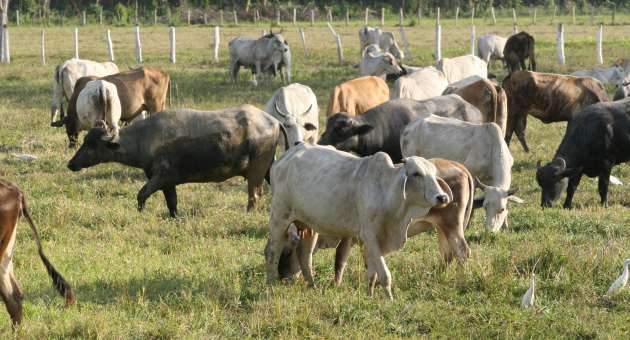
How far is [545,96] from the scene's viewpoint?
54.1 ft

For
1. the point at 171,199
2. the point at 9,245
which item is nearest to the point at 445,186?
the point at 9,245

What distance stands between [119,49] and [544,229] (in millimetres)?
29864

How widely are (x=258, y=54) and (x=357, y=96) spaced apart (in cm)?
1184

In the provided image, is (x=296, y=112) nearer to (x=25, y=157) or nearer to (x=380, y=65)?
(x=25, y=157)

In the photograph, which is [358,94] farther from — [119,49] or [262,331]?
[119,49]

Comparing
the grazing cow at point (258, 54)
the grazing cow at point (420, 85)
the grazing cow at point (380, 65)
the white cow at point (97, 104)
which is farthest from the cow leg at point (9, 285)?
the grazing cow at point (258, 54)

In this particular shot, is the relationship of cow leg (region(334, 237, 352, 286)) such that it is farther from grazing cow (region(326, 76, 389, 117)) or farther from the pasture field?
grazing cow (region(326, 76, 389, 117))

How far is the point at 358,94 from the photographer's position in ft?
53.2

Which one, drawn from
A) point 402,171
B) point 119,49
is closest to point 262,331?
point 402,171

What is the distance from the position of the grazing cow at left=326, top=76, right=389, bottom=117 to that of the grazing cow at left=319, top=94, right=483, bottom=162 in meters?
2.09

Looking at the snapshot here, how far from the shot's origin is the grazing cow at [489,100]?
1469cm

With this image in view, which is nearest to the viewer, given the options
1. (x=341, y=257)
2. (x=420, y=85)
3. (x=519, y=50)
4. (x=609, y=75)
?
(x=341, y=257)

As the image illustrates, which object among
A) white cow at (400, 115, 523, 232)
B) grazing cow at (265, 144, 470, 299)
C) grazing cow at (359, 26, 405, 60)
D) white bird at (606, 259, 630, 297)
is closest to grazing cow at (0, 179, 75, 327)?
grazing cow at (265, 144, 470, 299)

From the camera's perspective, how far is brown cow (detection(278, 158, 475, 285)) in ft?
28.1
